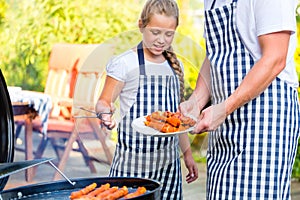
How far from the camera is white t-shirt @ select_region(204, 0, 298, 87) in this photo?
7.39 feet

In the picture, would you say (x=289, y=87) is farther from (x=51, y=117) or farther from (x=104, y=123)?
(x=51, y=117)

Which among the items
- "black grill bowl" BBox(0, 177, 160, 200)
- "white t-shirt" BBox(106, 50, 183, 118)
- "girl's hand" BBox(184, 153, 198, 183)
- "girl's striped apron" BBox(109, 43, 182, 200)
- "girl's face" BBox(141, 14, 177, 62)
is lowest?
"girl's hand" BBox(184, 153, 198, 183)

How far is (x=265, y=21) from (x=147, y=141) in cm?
54

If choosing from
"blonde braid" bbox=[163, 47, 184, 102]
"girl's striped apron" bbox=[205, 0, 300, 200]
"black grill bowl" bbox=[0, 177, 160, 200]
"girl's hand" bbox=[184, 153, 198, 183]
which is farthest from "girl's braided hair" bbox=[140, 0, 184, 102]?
"girl's hand" bbox=[184, 153, 198, 183]

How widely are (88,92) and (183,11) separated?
541 cm

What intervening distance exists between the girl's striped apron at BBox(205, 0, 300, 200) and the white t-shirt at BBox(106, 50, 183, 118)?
0.79 ft

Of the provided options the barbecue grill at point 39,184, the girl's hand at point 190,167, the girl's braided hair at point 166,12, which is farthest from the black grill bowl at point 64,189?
the girl's hand at point 190,167

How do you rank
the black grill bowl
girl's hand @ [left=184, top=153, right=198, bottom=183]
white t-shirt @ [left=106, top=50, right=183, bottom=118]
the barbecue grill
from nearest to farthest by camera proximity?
the black grill bowl → the barbecue grill → white t-shirt @ [left=106, top=50, right=183, bottom=118] → girl's hand @ [left=184, top=153, right=198, bottom=183]

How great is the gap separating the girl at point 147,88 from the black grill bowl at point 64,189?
147 millimetres

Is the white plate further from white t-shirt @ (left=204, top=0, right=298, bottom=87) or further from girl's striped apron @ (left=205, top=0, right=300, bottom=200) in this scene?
white t-shirt @ (left=204, top=0, right=298, bottom=87)

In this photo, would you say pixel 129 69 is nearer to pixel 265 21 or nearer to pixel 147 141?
pixel 147 141

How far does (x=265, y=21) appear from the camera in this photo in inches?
88.7

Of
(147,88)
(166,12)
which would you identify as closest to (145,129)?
(147,88)

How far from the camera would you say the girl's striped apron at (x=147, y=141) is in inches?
91.0
